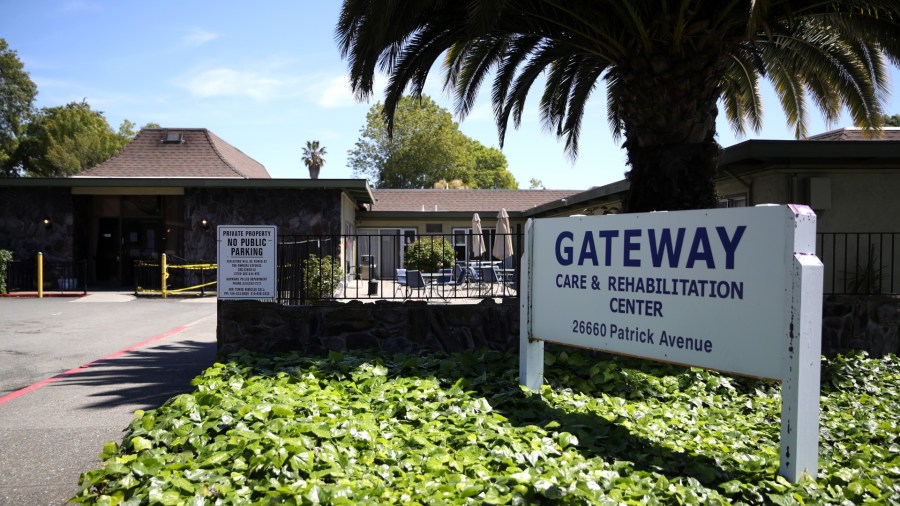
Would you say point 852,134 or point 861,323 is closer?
point 861,323

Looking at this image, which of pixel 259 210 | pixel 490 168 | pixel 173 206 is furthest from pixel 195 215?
pixel 490 168

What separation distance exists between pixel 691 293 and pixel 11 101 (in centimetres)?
5995

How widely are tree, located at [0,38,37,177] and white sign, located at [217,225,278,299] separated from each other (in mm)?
51479

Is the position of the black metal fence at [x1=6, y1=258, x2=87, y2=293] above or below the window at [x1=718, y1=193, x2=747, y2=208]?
below

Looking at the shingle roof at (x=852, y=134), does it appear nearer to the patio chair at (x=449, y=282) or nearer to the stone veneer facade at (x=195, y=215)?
the patio chair at (x=449, y=282)

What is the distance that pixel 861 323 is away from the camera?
900 cm

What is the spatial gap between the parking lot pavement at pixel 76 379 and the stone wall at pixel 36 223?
24.1ft

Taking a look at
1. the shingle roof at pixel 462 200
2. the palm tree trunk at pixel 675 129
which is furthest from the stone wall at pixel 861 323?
the shingle roof at pixel 462 200

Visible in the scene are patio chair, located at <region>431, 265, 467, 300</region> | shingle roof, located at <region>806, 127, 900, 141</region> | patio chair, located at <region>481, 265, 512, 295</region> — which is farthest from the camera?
shingle roof, located at <region>806, 127, 900, 141</region>

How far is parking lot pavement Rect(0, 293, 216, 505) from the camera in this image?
519 cm

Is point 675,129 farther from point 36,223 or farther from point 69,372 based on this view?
point 36,223

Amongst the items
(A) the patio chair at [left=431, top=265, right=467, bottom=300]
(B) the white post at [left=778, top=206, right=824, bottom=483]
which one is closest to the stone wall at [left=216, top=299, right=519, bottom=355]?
(A) the patio chair at [left=431, top=265, right=467, bottom=300]

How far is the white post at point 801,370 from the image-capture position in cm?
430

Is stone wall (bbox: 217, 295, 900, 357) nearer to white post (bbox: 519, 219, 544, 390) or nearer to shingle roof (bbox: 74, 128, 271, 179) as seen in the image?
white post (bbox: 519, 219, 544, 390)
